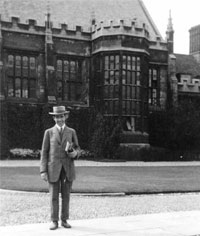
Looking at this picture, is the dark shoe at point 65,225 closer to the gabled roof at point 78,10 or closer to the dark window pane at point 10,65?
the dark window pane at point 10,65

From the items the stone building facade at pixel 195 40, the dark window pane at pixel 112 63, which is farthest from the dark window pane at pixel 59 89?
the stone building facade at pixel 195 40

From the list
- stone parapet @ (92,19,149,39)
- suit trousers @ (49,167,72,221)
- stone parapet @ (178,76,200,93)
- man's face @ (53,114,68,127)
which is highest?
stone parapet @ (92,19,149,39)

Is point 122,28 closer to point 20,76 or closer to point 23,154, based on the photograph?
point 20,76

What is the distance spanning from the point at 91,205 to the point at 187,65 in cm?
2825

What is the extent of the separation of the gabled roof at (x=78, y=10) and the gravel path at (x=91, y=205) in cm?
1694

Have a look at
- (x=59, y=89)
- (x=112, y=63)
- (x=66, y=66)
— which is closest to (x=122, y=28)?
(x=112, y=63)

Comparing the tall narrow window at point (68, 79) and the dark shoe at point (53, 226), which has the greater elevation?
the tall narrow window at point (68, 79)

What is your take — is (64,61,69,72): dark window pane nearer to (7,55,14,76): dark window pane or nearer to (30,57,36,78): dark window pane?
(30,57,36,78): dark window pane

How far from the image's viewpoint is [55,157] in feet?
20.8

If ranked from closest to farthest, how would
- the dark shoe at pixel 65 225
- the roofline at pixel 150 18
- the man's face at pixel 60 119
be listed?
the dark shoe at pixel 65 225 < the man's face at pixel 60 119 < the roofline at pixel 150 18

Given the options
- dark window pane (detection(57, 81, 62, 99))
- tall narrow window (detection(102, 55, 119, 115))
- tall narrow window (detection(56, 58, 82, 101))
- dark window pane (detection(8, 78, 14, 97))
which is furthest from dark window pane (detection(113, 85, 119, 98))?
dark window pane (detection(8, 78, 14, 97))

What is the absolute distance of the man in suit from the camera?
627 cm

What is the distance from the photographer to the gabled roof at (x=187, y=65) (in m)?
33.7

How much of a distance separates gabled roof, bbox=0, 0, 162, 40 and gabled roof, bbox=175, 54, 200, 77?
509cm
